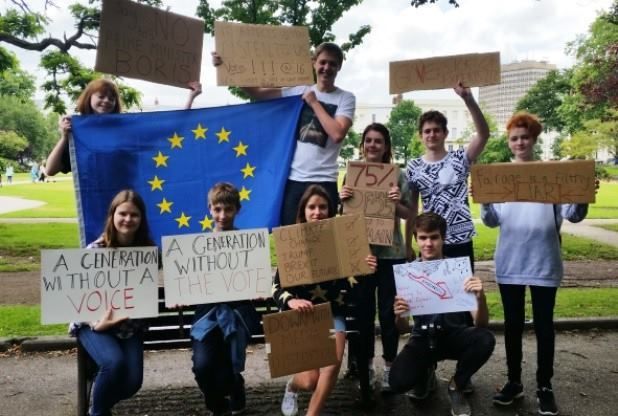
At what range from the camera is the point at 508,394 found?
3.88 metres

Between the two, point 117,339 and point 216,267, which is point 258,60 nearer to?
point 216,267

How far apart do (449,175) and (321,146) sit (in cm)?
92

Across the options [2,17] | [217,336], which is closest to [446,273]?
[217,336]

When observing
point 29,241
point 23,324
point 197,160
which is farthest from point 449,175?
point 29,241

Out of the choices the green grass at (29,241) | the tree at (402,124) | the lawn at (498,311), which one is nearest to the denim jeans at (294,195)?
the lawn at (498,311)

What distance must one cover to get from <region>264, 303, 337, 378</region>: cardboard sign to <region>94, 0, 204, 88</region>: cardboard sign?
194 cm

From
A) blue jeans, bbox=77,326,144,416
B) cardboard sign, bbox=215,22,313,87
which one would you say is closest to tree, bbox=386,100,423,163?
cardboard sign, bbox=215,22,313,87

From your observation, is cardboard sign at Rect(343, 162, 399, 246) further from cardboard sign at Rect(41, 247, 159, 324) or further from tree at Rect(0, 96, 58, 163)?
tree at Rect(0, 96, 58, 163)

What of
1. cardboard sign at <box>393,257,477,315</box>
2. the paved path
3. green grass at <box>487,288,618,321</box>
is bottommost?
the paved path

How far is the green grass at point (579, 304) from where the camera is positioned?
237 inches

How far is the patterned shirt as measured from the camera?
3891 millimetres

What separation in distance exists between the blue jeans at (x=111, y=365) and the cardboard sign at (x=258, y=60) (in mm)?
1948

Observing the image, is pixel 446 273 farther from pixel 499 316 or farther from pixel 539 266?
pixel 499 316

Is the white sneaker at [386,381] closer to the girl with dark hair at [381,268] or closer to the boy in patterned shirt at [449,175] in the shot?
the girl with dark hair at [381,268]
